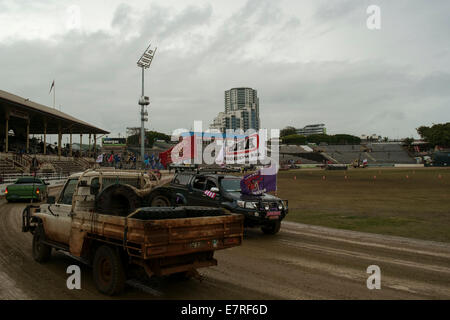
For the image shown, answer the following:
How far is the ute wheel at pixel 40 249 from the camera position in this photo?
696 cm

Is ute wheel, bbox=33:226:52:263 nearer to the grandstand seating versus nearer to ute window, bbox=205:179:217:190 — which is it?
ute window, bbox=205:179:217:190

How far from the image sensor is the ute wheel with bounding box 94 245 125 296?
512 centimetres

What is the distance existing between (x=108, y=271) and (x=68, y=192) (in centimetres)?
210

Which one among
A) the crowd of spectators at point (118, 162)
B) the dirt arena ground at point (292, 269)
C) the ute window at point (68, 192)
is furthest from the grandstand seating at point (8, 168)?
the ute window at point (68, 192)

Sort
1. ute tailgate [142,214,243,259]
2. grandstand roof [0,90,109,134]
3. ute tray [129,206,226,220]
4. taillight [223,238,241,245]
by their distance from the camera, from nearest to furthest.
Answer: ute tailgate [142,214,243,259]
ute tray [129,206,226,220]
taillight [223,238,241,245]
grandstand roof [0,90,109,134]

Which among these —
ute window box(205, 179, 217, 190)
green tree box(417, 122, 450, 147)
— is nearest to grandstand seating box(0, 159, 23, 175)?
ute window box(205, 179, 217, 190)

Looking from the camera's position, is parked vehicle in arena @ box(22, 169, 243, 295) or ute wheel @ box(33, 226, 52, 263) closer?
parked vehicle in arena @ box(22, 169, 243, 295)

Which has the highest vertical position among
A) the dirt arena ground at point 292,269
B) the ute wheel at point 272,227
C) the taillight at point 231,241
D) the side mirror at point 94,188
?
the side mirror at point 94,188

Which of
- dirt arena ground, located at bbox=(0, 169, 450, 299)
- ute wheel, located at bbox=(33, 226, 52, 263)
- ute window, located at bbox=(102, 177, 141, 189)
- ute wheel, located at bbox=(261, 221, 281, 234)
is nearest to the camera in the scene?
dirt arena ground, located at bbox=(0, 169, 450, 299)

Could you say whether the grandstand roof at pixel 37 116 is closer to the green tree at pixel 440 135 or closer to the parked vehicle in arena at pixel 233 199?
the parked vehicle in arena at pixel 233 199

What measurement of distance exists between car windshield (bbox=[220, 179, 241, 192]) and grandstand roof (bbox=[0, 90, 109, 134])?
90.9 ft

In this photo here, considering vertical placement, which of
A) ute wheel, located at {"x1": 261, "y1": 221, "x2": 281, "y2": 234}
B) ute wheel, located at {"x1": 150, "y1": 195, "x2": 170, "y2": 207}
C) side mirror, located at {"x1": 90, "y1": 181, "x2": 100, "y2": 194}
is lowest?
ute wheel, located at {"x1": 261, "y1": 221, "x2": 281, "y2": 234}
